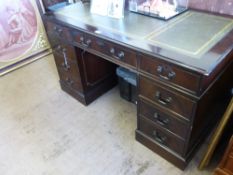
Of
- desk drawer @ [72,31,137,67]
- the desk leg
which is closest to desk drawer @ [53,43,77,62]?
desk drawer @ [72,31,137,67]

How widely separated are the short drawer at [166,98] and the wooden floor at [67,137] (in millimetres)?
477

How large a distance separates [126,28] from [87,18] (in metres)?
0.35

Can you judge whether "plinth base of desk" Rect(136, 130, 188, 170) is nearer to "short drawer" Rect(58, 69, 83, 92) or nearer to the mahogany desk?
the mahogany desk

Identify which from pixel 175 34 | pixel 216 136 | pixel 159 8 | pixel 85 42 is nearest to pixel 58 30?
pixel 85 42

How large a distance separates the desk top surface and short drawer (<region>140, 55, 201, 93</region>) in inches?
1.4

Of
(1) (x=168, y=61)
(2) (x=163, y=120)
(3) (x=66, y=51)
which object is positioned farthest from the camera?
(3) (x=66, y=51)

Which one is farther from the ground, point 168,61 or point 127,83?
point 168,61

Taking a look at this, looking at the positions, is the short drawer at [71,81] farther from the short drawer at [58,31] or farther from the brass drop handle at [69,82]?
the short drawer at [58,31]

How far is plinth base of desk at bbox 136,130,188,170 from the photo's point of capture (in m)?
1.37

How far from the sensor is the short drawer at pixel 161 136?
1.32 metres

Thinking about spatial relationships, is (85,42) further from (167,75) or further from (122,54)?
(167,75)

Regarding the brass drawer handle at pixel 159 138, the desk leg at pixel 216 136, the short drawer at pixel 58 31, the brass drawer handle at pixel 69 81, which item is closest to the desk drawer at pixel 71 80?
the brass drawer handle at pixel 69 81

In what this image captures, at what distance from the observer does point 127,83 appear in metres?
A: 1.83

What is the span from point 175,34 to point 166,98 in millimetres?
356
